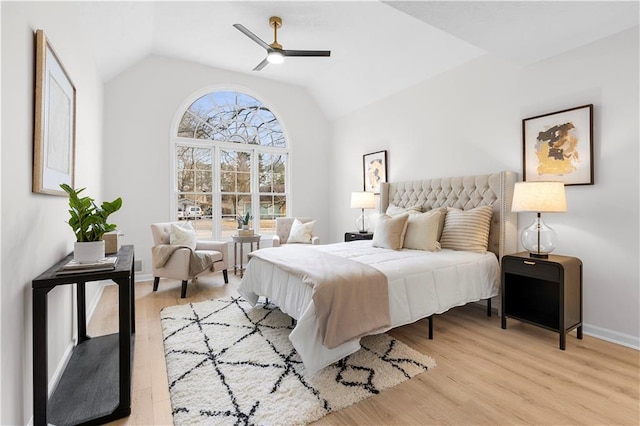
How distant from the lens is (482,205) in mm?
3400

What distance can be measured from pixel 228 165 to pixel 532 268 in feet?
15.0

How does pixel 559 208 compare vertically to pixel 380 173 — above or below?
below

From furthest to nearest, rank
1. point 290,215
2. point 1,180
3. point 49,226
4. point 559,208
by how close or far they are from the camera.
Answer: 1. point 290,215
2. point 559,208
3. point 49,226
4. point 1,180

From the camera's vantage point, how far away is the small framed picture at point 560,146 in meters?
2.69

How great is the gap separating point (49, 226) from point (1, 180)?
0.76m

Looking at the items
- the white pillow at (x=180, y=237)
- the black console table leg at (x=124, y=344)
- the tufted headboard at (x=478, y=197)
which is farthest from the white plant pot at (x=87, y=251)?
the tufted headboard at (x=478, y=197)

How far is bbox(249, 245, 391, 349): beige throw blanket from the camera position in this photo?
198 cm

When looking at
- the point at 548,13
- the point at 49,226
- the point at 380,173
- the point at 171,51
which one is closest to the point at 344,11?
the point at 548,13

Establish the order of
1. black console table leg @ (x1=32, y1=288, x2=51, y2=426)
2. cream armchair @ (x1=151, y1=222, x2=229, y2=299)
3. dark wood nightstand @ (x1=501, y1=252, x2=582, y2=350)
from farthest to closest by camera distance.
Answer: cream armchair @ (x1=151, y1=222, x2=229, y2=299), dark wood nightstand @ (x1=501, y1=252, x2=582, y2=350), black console table leg @ (x1=32, y1=288, x2=51, y2=426)

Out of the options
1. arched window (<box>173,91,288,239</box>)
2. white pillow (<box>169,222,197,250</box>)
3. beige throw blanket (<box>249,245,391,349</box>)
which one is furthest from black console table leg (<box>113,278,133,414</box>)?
arched window (<box>173,91,288,239</box>)

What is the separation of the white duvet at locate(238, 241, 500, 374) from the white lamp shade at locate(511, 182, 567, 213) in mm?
662

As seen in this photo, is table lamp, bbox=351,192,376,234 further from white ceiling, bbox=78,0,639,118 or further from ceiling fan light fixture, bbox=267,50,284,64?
ceiling fan light fixture, bbox=267,50,284,64

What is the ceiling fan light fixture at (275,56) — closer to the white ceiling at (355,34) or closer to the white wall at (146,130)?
the white ceiling at (355,34)

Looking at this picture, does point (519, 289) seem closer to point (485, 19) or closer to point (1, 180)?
point (485, 19)
